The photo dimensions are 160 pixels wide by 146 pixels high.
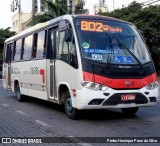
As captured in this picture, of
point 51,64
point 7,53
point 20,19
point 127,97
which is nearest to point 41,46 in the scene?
point 51,64

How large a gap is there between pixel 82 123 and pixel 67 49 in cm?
205

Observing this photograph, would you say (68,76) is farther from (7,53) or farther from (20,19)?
(20,19)

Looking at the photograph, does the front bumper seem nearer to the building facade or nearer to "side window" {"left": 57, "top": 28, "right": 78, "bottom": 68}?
"side window" {"left": 57, "top": 28, "right": 78, "bottom": 68}

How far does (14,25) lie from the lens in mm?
83375

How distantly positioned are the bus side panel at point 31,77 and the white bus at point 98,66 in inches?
21.0

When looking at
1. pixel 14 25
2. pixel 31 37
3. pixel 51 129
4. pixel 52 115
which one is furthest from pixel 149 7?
pixel 14 25

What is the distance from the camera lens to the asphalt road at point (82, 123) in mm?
7859

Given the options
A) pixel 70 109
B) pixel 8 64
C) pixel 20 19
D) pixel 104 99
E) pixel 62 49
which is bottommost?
pixel 70 109

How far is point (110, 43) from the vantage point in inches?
369

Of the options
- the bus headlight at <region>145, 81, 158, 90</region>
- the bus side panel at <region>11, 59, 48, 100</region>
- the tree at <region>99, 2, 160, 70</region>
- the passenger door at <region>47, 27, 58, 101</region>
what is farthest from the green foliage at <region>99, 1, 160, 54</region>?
the bus headlight at <region>145, 81, 158, 90</region>

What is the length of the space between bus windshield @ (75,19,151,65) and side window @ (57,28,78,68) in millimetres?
250

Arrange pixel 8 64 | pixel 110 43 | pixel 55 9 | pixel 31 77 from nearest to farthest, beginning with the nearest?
pixel 110 43, pixel 31 77, pixel 8 64, pixel 55 9

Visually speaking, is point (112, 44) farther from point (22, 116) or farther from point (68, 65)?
point (22, 116)

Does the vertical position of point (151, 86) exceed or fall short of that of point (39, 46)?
it falls short
